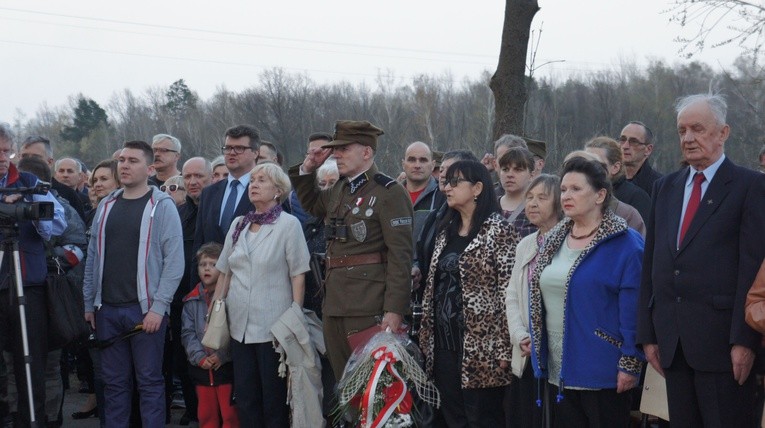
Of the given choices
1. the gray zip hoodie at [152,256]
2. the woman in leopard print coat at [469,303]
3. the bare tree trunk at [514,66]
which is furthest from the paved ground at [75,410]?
the bare tree trunk at [514,66]

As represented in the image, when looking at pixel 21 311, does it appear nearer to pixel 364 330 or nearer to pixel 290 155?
pixel 364 330

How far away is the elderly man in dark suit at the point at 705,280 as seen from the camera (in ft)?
14.4

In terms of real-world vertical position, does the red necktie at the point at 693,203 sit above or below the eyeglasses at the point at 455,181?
below

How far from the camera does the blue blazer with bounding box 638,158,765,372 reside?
434 cm

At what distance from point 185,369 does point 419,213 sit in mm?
2432

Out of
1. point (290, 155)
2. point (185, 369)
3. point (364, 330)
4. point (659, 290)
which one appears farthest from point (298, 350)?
point (290, 155)

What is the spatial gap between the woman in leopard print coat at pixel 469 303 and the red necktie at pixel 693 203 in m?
1.40

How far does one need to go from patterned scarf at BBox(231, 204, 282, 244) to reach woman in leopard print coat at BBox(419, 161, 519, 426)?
55.7 inches

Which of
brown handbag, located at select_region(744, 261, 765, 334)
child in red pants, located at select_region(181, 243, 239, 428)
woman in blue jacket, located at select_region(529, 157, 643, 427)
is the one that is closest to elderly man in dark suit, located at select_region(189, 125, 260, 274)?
child in red pants, located at select_region(181, 243, 239, 428)

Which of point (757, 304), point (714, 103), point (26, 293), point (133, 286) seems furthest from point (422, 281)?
point (26, 293)

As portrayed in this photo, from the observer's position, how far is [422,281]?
21.5 ft

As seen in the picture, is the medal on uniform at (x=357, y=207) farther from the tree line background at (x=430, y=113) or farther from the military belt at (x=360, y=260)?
the tree line background at (x=430, y=113)

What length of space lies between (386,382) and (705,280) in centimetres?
232

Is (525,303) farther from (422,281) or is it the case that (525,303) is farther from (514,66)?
(514,66)
